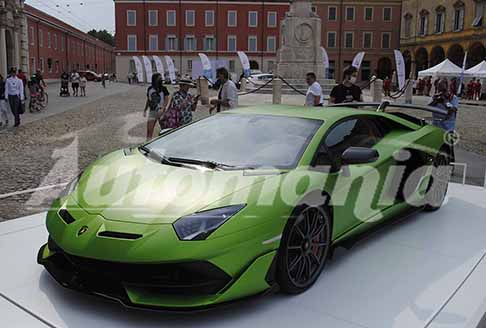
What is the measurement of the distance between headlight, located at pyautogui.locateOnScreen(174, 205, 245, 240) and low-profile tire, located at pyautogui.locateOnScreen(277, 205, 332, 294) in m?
0.47

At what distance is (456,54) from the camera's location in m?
53.6

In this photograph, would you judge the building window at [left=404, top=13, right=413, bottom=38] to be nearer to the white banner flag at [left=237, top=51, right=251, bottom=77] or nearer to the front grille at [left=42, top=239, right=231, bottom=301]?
the white banner flag at [left=237, top=51, right=251, bottom=77]

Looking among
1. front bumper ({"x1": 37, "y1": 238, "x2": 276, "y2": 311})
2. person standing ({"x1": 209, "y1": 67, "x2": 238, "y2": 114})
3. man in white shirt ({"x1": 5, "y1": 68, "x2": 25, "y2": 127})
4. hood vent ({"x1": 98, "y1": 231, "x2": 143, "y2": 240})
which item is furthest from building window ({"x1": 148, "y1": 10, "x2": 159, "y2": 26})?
front bumper ({"x1": 37, "y1": 238, "x2": 276, "y2": 311})

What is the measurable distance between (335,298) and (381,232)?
5.78 feet

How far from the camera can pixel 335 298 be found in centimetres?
369

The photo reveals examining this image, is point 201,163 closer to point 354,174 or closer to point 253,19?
point 354,174

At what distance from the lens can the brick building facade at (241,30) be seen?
67625 millimetres

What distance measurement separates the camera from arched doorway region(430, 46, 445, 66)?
56.7 meters

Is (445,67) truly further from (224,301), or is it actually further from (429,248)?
(224,301)

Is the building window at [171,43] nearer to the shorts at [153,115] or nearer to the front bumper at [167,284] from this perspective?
the shorts at [153,115]

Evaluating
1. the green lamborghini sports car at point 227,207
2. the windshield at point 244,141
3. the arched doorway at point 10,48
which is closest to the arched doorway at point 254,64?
the arched doorway at point 10,48

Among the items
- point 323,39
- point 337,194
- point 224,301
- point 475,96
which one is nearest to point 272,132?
point 337,194

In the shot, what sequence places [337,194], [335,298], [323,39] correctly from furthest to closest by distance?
[323,39]
[337,194]
[335,298]

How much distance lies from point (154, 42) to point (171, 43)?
7.54 ft
